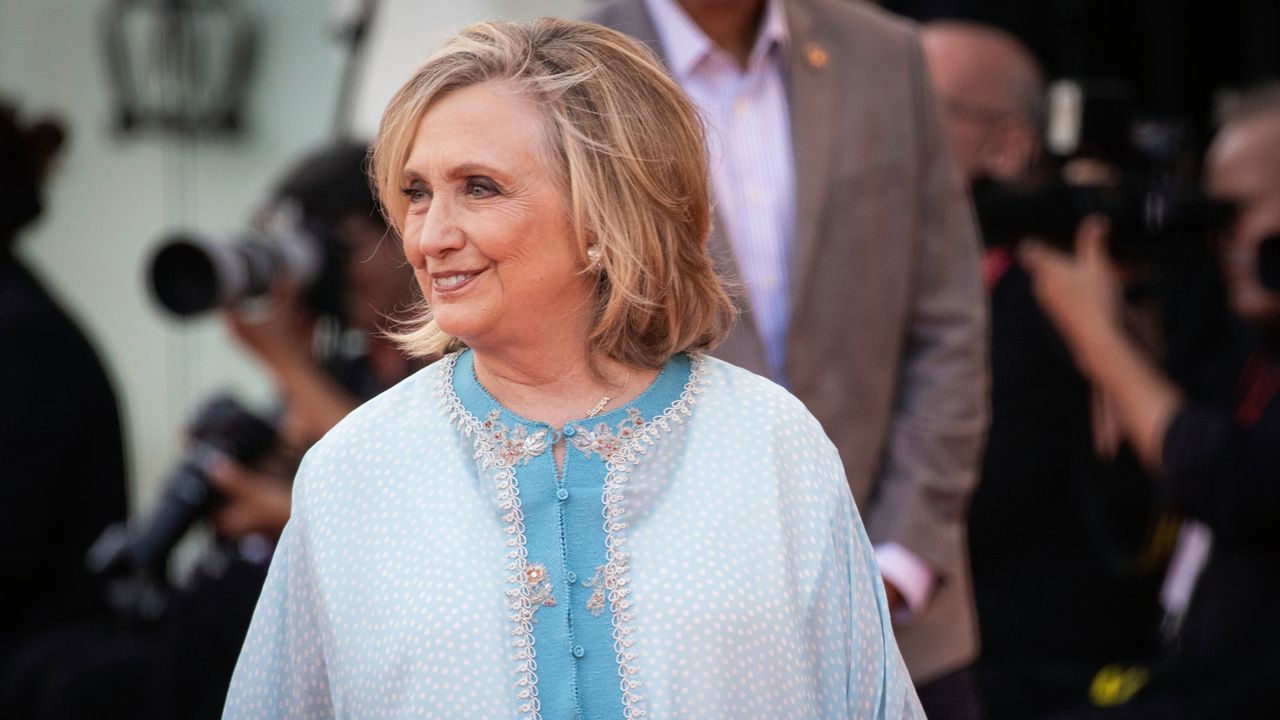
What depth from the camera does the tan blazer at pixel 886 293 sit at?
2125mm

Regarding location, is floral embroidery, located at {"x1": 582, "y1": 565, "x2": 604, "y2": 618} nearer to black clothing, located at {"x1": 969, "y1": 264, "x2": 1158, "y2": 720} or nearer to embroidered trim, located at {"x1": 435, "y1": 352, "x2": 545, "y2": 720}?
embroidered trim, located at {"x1": 435, "y1": 352, "x2": 545, "y2": 720}

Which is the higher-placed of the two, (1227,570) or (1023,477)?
(1023,477)

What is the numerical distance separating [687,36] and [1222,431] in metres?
1.40

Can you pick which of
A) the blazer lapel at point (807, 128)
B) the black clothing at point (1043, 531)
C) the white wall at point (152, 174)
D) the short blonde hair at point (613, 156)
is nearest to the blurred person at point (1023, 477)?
the black clothing at point (1043, 531)

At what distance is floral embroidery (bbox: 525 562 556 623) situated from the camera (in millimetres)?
1479

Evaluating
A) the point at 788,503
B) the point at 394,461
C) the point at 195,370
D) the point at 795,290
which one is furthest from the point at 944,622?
the point at 195,370

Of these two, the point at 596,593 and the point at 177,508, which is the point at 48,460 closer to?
the point at 177,508

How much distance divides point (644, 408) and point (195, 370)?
368 cm

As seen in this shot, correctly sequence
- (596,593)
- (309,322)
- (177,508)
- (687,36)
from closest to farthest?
1. (596,593)
2. (687,36)
3. (177,508)
4. (309,322)

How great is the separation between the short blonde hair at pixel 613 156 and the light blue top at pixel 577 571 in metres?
0.07

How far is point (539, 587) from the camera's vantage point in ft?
4.86

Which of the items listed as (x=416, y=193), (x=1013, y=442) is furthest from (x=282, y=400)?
(x=416, y=193)

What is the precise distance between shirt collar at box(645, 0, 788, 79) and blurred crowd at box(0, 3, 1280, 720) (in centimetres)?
95

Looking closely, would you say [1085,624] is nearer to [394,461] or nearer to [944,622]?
[944,622]
